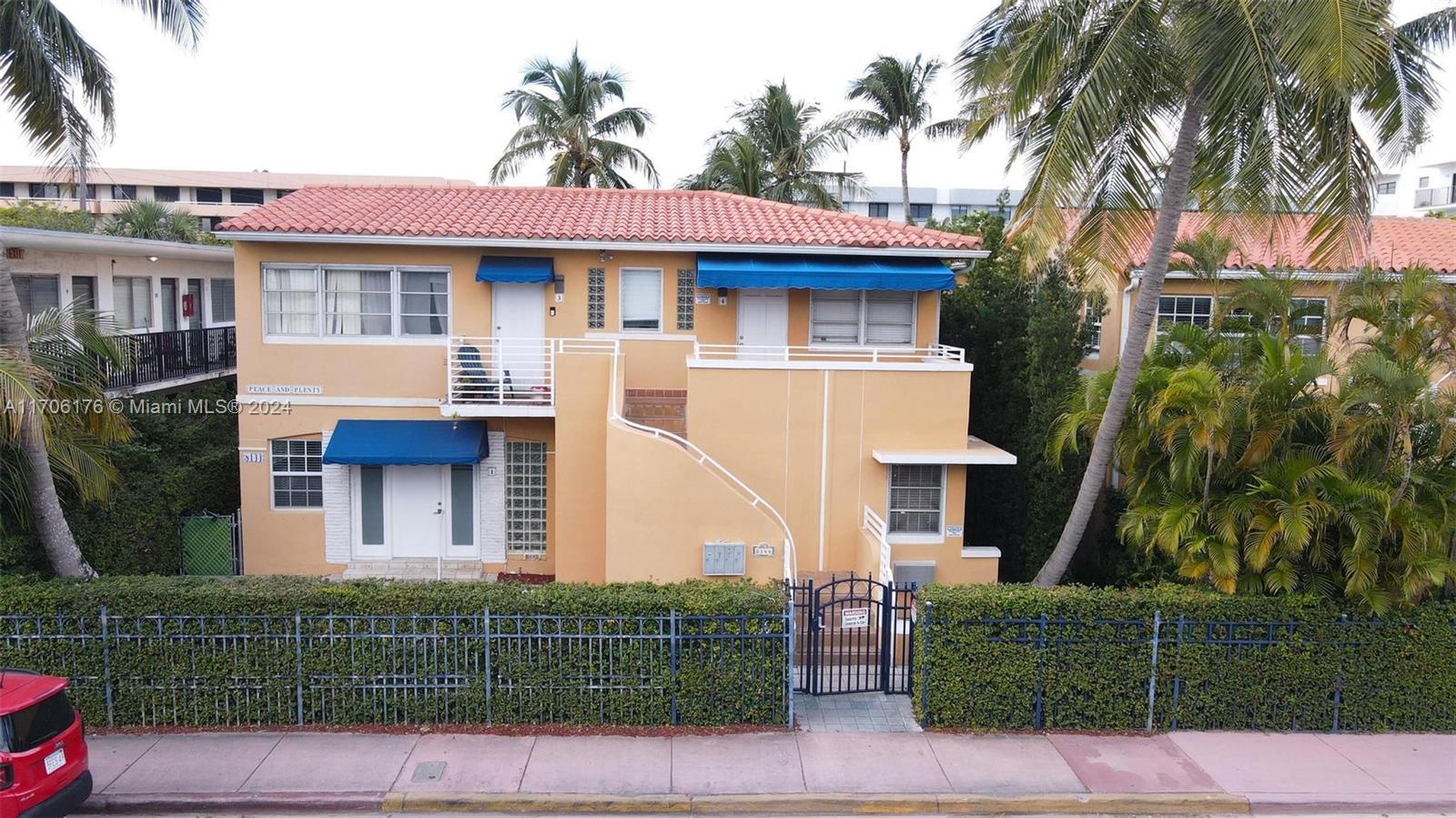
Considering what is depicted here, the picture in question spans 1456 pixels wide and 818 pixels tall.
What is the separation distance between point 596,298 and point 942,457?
6623 millimetres

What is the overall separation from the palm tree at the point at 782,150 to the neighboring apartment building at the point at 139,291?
552 inches

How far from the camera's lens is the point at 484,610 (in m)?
10.9

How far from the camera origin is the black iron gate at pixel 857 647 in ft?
38.8

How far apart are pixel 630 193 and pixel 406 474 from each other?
7.73 m

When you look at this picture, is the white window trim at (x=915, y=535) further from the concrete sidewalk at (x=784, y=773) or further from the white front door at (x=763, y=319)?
the concrete sidewalk at (x=784, y=773)

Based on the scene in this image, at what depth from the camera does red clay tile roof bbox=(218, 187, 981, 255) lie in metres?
17.3

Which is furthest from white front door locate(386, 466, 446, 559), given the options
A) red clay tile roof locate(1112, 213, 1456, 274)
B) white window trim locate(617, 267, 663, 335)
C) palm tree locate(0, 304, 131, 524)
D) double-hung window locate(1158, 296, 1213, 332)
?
double-hung window locate(1158, 296, 1213, 332)

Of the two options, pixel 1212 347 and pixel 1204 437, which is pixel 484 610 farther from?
pixel 1212 347

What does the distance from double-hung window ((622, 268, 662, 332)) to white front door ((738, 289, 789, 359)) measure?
4.80 ft

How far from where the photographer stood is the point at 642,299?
720 inches

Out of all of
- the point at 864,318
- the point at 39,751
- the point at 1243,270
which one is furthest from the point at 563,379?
the point at 1243,270

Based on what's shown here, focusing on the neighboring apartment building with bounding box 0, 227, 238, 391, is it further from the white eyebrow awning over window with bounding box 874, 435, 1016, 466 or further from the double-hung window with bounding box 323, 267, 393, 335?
the white eyebrow awning over window with bounding box 874, 435, 1016, 466

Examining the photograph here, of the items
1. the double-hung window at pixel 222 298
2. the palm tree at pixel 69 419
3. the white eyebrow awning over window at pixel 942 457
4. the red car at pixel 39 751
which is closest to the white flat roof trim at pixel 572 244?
the white eyebrow awning over window at pixel 942 457

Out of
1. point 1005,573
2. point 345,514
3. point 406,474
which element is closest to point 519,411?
point 406,474
